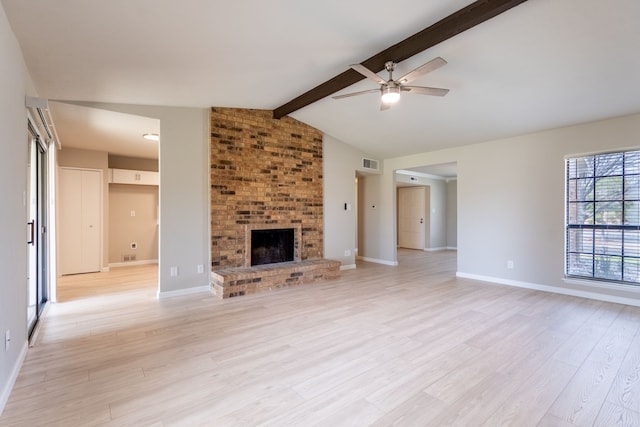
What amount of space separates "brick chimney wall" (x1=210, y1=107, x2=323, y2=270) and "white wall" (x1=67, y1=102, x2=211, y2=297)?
0.47 ft

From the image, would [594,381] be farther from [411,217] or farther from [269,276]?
[411,217]

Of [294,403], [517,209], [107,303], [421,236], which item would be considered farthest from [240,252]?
[421,236]

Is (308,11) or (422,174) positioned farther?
(422,174)

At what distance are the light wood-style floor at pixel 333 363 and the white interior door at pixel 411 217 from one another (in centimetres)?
530

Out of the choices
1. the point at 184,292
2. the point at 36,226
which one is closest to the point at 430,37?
the point at 184,292

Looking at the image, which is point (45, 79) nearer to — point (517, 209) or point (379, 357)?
point (379, 357)

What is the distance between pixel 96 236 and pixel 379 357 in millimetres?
6150

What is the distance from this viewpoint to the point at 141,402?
6.23 feet

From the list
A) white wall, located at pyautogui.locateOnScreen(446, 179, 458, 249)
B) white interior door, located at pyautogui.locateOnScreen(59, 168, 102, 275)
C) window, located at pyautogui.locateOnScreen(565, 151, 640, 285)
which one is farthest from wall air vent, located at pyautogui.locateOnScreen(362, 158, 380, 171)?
white interior door, located at pyautogui.locateOnScreen(59, 168, 102, 275)

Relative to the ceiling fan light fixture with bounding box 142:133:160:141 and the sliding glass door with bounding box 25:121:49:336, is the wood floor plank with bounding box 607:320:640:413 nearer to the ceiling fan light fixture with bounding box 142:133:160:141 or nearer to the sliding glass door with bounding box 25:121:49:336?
the sliding glass door with bounding box 25:121:49:336

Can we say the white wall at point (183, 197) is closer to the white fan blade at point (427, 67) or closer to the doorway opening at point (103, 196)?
the doorway opening at point (103, 196)

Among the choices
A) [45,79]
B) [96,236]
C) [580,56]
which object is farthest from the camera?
[96,236]

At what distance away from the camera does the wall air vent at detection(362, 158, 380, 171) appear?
664cm

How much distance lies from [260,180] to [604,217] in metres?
5.05
